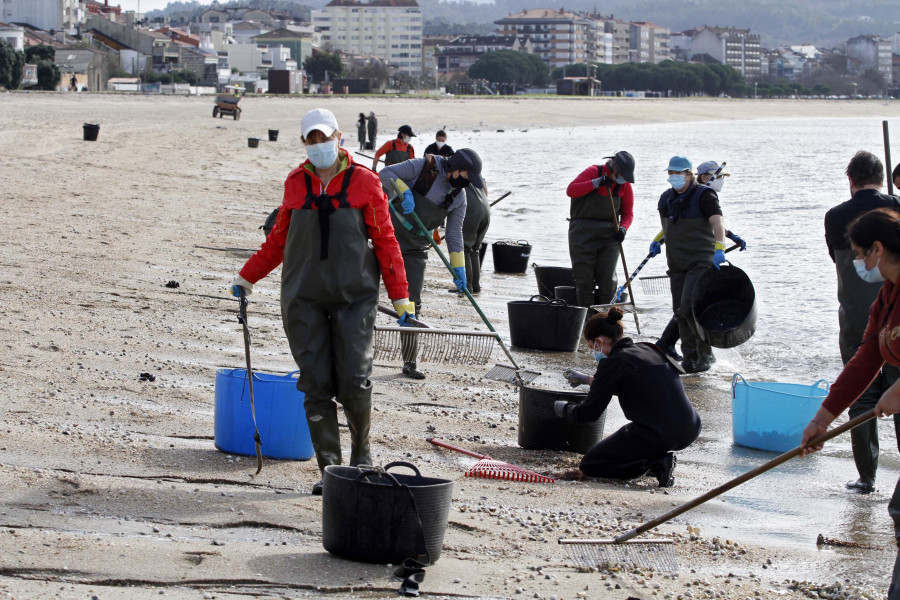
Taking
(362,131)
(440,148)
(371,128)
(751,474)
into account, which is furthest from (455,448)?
(362,131)

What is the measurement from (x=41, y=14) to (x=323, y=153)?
12611 centimetres

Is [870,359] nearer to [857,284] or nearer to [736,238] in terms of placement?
[857,284]

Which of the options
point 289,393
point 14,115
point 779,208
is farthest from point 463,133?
point 289,393

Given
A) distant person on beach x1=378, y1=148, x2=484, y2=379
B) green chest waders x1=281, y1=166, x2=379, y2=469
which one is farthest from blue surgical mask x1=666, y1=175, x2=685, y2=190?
green chest waders x1=281, y1=166, x2=379, y2=469

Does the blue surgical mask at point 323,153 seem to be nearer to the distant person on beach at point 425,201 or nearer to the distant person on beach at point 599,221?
the distant person on beach at point 425,201

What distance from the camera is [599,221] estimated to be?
31.8 ft

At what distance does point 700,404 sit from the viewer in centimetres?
805

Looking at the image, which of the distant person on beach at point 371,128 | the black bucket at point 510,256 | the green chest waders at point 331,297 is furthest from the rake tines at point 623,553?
the distant person on beach at point 371,128

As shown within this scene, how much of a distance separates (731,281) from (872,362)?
4922mm

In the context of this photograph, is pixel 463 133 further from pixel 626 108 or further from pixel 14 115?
pixel 626 108

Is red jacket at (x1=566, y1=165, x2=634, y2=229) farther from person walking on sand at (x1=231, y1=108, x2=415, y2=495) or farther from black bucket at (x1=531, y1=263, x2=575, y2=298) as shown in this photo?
person walking on sand at (x1=231, y1=108, x2=415, y2=495)

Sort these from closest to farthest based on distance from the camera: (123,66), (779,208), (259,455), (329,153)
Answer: (329,153) < (259,455) < (779,208) < (123,66)

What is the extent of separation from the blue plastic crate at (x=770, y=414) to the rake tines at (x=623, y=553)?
2078 millimetres

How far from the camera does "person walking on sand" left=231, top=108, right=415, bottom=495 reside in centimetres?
496
